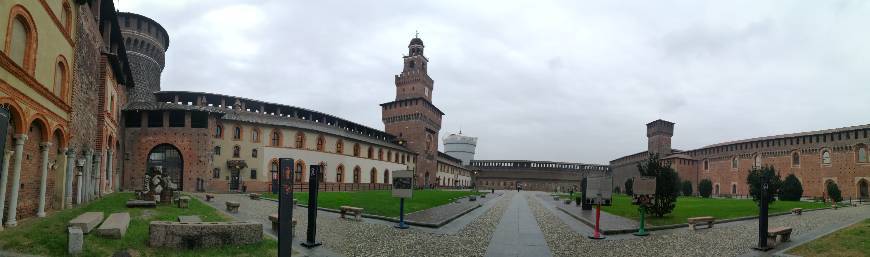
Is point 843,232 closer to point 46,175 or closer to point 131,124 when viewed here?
point 46,175

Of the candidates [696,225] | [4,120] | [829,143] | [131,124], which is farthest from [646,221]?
[829,143]

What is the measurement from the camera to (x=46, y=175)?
44.1 feet

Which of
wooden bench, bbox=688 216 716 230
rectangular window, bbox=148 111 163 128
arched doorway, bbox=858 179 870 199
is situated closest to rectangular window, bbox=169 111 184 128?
rectangular window, bbox=148 111 163 128

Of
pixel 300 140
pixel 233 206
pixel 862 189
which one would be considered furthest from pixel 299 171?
pixel 862 189

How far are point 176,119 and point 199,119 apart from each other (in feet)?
4.82

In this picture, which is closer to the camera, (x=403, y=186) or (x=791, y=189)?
(x=403, y=186)

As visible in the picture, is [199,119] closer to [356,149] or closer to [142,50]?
[142,50]

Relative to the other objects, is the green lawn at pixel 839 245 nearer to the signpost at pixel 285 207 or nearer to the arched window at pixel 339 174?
the signpost at pixel 285 207

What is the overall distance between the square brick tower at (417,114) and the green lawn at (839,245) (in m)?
55.4

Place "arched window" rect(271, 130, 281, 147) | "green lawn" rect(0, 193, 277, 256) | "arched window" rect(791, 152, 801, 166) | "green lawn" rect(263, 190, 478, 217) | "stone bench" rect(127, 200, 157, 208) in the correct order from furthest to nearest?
"arched window" rect(791, 152, 801, 166)
"arched window" rect(271, 130, 281, 147)
"green lawn" rect(263, 190, 478, 217)
"stone bench" rect(127, 200, 157, 208)
"green lawn" rect(0, 193, 277, 256)

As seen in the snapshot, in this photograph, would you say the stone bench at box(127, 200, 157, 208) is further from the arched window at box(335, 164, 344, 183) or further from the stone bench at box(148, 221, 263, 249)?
the arched window at box(335, 164, 344, 183)

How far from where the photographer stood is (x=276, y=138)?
44.2 m

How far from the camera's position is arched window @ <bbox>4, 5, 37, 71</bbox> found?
10781 millimetres

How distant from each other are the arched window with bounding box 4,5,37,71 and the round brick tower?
32.1 meters
